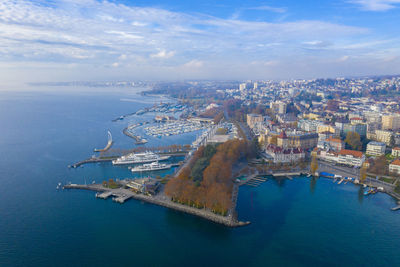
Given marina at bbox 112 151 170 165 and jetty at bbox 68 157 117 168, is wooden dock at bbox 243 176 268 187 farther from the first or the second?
jetty at bbox 68 157 117 168

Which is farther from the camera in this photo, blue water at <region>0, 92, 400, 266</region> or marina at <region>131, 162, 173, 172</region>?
marina at <region>131, 162, 173, 172</region>

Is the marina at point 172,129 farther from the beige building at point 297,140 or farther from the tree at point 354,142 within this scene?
the tree at point 354,142

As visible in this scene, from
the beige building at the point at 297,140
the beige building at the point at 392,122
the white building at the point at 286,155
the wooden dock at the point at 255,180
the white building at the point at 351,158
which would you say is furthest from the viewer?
the beige building at the point at 392,122

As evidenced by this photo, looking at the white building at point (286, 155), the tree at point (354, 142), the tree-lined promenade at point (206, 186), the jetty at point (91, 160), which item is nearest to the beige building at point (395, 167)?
the white building at point (286, 155)

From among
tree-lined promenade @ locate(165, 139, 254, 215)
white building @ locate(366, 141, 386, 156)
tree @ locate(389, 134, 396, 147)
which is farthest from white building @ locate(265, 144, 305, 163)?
tree @ locate(389, 134, 396, 147)

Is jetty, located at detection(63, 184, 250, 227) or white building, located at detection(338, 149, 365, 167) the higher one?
white building, located at detection(338, 149, 365, 167)

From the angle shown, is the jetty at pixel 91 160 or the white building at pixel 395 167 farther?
the jetty at pixel 91 160
